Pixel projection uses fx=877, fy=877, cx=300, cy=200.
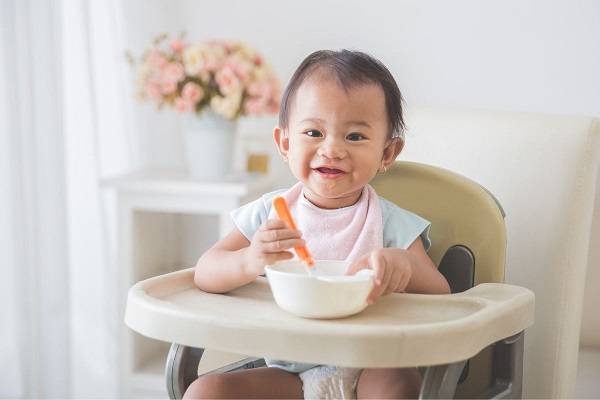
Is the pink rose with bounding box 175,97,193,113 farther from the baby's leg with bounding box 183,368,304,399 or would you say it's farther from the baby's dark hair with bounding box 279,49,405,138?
the baby's leg with bounding box 183,368,304,399

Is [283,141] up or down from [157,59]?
down

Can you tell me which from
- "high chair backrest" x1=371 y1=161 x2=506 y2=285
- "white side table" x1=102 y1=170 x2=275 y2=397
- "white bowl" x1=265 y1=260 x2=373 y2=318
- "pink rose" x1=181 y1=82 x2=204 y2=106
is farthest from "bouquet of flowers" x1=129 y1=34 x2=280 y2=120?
"white bowl" x1=265 y1=260 x2=373 y2=318

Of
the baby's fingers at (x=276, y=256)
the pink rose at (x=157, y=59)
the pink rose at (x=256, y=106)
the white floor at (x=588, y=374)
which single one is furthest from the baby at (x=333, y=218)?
the pink rose at (x=157, y=59)

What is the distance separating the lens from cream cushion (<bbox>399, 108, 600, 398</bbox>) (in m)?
1.51

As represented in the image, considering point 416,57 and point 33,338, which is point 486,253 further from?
point 33,338

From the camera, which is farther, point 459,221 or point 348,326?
point 459,221

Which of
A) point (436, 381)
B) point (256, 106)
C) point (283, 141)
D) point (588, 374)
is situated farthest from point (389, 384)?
point (256, 106)

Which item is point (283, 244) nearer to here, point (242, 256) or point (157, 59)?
point (242, 256)

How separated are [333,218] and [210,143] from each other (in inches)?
45.2

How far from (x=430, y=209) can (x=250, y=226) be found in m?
0.32

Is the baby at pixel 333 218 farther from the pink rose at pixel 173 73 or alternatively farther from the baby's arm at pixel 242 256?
the pink rose at pixel 173 73

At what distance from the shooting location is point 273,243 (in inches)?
47.0

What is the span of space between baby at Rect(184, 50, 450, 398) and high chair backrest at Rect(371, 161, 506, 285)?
0.07 metres

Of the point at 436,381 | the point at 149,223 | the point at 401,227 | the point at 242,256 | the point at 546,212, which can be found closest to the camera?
the point at 436,381
